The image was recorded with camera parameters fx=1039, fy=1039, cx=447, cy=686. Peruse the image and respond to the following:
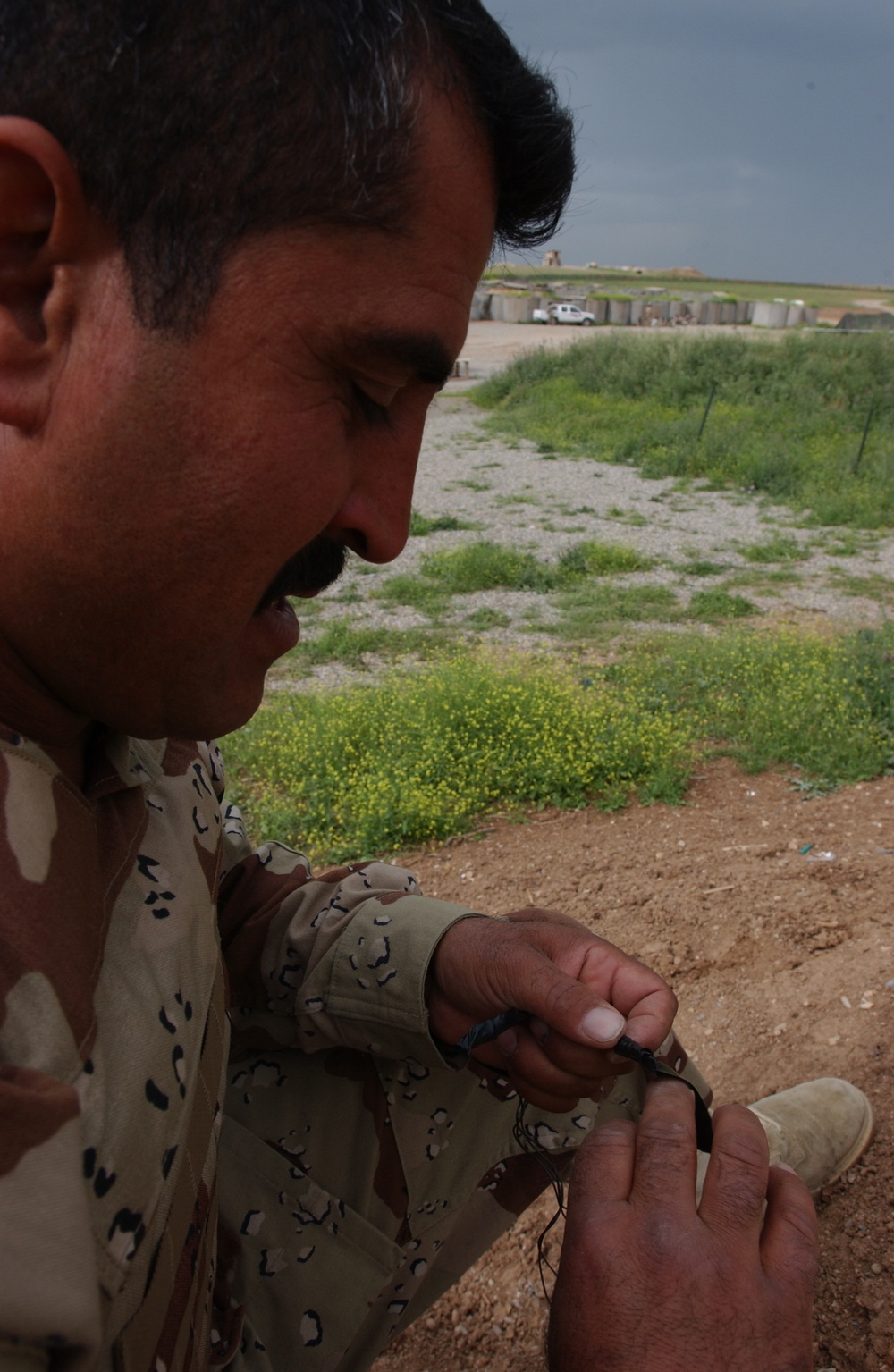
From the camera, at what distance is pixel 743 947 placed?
10.6 ft

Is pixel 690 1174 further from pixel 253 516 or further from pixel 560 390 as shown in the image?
pixel 560 390

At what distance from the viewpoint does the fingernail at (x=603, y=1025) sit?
58.2 inches

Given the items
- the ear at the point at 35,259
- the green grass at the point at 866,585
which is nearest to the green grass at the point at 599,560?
the green grass at the point at 866,585

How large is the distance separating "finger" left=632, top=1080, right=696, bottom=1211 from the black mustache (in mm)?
836

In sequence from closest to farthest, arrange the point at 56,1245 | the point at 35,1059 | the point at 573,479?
the point at 56,1245, the point at 35,1059, the point at 573,479

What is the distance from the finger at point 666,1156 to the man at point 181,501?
4 cm

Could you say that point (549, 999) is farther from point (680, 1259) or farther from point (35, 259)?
point (35, 259)

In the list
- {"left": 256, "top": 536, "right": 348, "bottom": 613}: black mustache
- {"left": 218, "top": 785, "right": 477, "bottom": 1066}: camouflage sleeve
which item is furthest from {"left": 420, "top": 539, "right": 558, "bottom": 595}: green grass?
{"left": 256, "top": 536, "right": 348, "bottom": 613}: black mustache

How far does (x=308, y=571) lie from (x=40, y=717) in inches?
14.9

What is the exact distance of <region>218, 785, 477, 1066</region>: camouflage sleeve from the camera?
174 centimetres

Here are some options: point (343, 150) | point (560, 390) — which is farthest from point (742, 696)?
point (560, 390)

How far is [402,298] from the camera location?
1.18 m

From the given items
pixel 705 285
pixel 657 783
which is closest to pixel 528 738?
pixel 657 783

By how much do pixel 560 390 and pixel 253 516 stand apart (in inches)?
689
